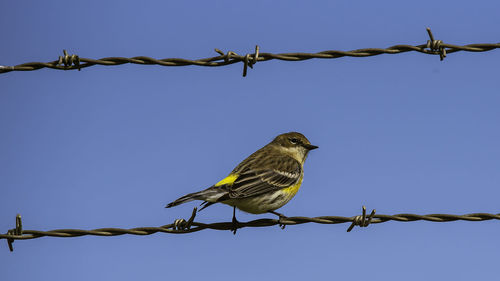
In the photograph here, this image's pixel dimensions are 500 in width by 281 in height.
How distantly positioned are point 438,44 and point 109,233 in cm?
422

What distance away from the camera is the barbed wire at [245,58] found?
6742 mm

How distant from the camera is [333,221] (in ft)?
22.1

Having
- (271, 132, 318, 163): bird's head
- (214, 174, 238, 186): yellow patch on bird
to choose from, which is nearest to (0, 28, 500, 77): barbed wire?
(214, 174, 238, 186): yellow patch on bird

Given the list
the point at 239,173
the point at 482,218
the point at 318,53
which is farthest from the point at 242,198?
the point at 482,218

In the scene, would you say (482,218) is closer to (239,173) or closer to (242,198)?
(242,198)

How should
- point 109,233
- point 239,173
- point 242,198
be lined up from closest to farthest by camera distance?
point 109,233 < point 242,198 < point 239,173

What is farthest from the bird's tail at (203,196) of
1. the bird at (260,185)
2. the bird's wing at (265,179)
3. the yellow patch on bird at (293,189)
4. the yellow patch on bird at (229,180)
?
the yellow patch on bird at (293,189)

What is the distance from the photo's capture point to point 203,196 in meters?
7.94

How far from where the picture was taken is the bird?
8.33m

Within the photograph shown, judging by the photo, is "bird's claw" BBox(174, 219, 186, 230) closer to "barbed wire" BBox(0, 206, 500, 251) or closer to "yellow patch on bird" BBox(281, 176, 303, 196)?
"barbed wire" BBox(0, 206, 500, 251)

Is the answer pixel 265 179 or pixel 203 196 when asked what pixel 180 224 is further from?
pixel 265 179

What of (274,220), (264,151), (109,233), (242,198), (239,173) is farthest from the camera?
(264,151)

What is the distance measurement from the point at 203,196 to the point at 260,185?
4.61 ft

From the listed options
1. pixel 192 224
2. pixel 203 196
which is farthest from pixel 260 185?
pixel 192 224
